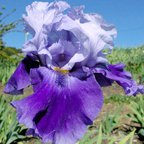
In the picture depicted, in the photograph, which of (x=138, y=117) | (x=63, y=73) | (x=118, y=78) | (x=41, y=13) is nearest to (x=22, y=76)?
(x=63, y=73)

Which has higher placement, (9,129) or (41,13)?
(41,13)

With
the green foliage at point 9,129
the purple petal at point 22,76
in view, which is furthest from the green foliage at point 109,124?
the purple petal at point 22,76

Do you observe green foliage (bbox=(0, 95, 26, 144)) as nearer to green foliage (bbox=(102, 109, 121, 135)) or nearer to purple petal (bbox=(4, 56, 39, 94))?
green foliage (bbox=(102, 109, 121, 135))

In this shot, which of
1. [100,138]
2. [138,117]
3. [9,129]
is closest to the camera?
[100,138]

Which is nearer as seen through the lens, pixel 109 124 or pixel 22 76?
pixel 22 76

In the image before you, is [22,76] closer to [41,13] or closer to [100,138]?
[41,13]

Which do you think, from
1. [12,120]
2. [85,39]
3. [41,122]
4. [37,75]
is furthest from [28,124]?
[12,120]

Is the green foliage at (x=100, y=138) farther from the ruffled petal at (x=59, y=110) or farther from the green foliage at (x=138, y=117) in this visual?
the ruffled petal at (x=59, y=110)

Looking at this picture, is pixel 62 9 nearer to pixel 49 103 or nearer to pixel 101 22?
pixel 101 22
